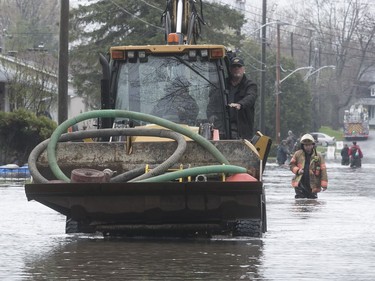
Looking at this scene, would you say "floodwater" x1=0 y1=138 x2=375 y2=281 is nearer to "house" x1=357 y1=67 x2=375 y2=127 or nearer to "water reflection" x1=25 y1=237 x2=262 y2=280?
"water reflection" x1=25 y1=237 x2=262 y2=280

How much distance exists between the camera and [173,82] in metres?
15.1

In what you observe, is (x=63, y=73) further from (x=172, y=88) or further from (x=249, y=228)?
(x=249, y=228)

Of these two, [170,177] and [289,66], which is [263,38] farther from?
[170,177]

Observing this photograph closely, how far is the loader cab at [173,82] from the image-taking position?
15000 mm

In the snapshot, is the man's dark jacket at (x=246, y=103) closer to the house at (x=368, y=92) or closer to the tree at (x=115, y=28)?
the tree at (x=115, y=28)

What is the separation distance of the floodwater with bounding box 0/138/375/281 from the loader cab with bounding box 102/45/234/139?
1.83 meters

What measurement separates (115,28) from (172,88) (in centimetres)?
4592

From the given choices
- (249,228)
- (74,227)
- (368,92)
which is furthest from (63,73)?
(368,92)

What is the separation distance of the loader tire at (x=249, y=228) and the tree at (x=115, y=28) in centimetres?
4380

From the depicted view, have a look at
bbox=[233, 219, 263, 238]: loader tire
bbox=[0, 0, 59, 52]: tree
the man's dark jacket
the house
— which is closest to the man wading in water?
the man's dark jacket

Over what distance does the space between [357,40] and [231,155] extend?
360ft

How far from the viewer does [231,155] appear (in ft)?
43.0

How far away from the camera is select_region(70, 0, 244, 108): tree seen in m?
58.4

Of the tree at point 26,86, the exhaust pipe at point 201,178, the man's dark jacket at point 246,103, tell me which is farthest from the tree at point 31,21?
the exhaust pipe at point 201,178
